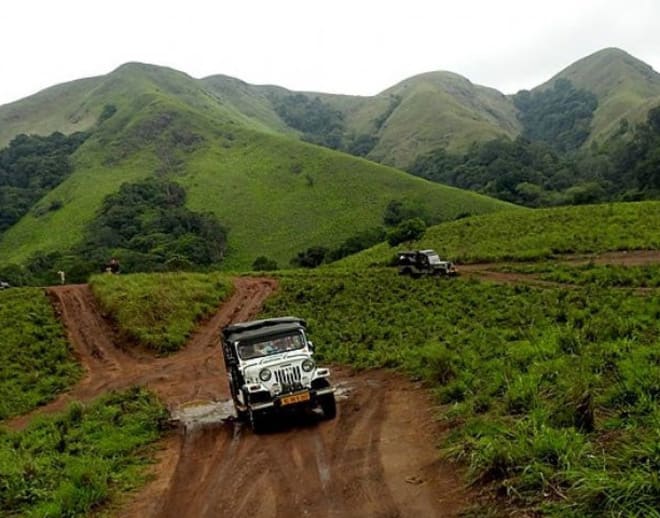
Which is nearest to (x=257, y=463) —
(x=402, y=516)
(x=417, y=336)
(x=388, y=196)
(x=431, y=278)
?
(x=402, y=516)

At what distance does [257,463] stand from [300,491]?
81.7 inches

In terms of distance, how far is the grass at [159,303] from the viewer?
3091cm

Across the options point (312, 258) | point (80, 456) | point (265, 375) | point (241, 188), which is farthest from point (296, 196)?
point (80, 456)

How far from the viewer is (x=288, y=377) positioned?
1485cm

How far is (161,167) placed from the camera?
143125 mm

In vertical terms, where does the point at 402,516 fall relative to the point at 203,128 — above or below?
below

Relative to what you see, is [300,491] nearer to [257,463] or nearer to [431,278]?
[257,463]

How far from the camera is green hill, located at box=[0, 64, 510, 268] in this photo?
4104 inches

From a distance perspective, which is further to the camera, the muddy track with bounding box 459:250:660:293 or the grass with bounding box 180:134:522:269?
the grass with bounding box 180:134:522:269

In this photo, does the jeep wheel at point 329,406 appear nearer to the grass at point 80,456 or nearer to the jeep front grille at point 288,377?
the jeep front grille at point 288,377

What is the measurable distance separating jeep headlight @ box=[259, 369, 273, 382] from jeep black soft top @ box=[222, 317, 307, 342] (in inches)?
47.9

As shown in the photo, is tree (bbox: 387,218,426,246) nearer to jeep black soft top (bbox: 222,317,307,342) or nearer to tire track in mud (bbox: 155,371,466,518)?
jeep black soft top (bbox: 222,317,307,342)

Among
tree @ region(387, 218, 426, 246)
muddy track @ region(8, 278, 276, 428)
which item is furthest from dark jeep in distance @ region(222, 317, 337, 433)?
tree @ region(387, 218, 426, 246)

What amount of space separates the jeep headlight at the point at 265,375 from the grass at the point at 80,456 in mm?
3071
